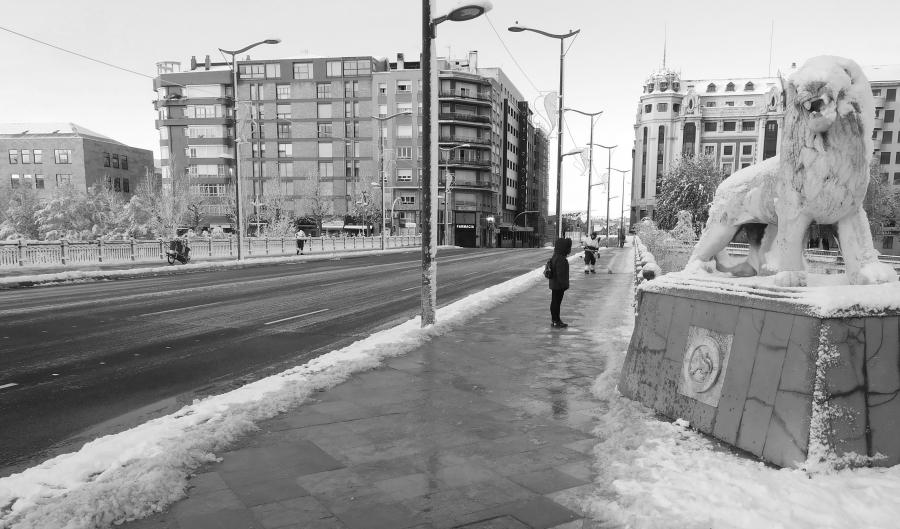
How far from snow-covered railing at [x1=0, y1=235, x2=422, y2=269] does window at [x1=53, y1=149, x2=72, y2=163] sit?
4928 centimetres

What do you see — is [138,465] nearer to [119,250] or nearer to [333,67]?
[119,250]

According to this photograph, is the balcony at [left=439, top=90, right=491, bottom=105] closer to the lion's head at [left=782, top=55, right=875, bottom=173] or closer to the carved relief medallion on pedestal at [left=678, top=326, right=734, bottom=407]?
the lion's head at [left=782, top=55, right=875, bottom=173]

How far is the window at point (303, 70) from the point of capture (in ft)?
232

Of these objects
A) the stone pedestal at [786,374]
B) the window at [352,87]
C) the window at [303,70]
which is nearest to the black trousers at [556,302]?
the stone pedestal at [786,374]

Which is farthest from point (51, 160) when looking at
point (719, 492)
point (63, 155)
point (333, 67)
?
point (719, 492)

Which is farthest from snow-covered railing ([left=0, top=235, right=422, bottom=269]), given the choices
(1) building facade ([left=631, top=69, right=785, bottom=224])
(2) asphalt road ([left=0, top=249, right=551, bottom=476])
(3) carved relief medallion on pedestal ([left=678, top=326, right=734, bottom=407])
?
(1) building facade ([left=631, top=69, right=785, bottom=224])

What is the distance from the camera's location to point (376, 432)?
4059 millimetres

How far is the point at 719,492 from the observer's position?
9.48ft

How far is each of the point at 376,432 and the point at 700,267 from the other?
314 centimetres

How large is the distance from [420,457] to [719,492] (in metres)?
1.88

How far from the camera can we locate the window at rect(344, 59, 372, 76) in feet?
230

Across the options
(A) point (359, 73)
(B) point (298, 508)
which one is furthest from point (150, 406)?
(A) point (359, 73)

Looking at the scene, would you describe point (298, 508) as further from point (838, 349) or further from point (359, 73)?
point (359, 73)

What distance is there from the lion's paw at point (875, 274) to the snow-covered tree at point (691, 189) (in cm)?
4596
